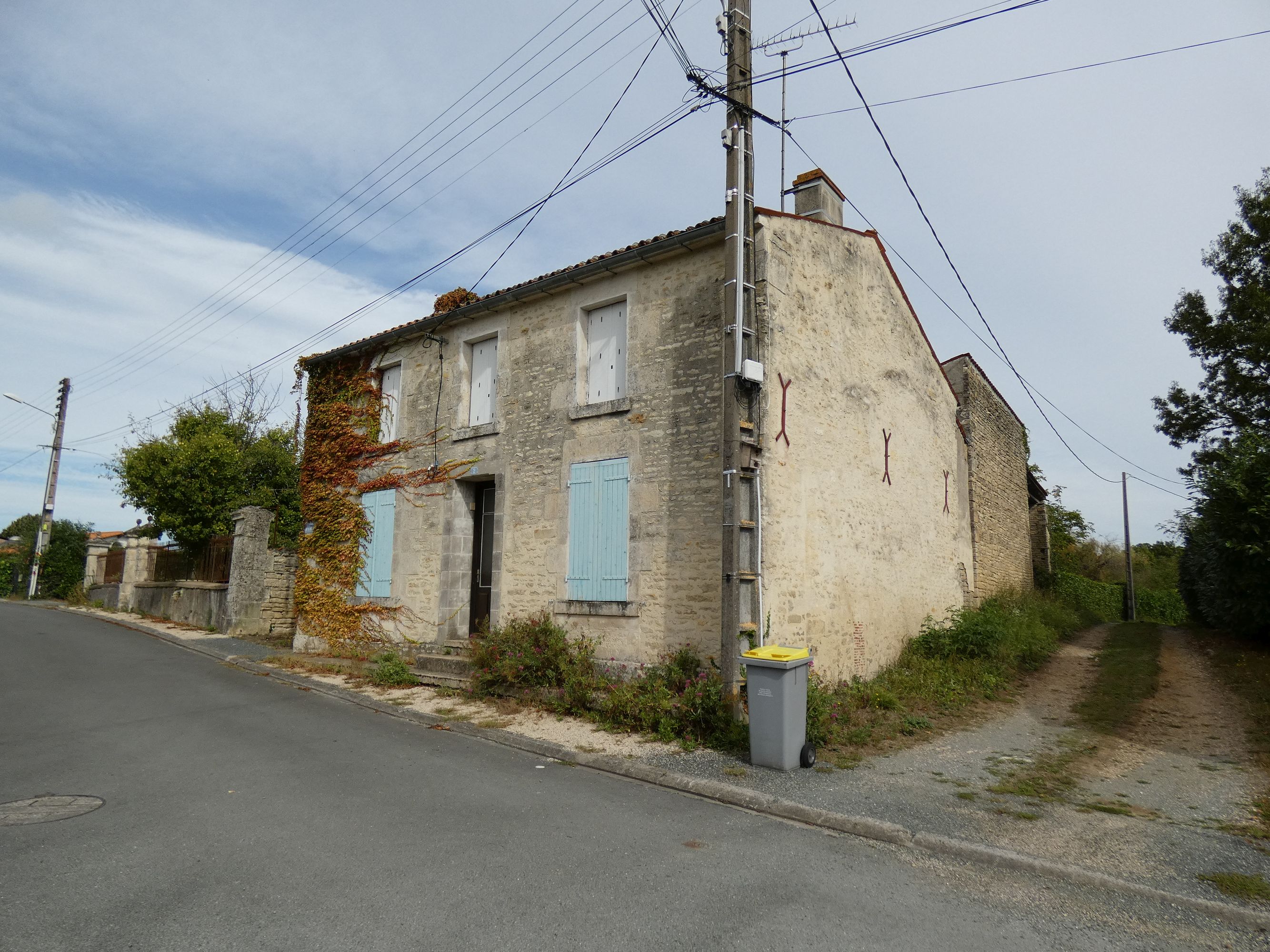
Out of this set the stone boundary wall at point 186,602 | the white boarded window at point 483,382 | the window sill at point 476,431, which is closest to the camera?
the window sill at point 476,431

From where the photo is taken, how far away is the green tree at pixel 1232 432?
441 inches

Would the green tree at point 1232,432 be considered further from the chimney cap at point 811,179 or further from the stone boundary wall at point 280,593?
the stone boundary wall at point 280,593

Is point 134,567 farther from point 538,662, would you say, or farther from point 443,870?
point 443,870

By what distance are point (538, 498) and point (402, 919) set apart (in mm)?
6819

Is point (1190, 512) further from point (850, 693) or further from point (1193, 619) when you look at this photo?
point (850, 693)

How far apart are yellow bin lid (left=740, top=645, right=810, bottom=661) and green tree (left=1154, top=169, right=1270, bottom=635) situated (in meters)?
8.58

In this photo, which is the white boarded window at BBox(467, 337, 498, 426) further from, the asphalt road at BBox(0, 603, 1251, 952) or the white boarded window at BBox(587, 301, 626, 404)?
the asphalt road at BBox(0, 603, 1251, 952)

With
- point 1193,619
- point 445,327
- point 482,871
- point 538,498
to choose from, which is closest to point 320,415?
point 445,327

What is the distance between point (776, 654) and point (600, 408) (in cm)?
420

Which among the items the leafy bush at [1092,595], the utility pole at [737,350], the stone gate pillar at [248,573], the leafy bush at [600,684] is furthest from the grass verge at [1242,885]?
the leafy bush at [1092,595]

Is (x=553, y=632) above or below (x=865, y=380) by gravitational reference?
below

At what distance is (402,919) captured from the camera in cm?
336

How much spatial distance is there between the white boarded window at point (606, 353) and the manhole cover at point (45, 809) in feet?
21.1

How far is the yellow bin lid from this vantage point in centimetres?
621
